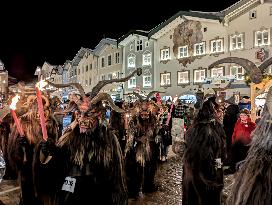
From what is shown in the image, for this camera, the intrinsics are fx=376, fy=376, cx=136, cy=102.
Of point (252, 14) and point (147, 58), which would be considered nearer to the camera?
point (252, 14)

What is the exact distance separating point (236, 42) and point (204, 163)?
91.5ft

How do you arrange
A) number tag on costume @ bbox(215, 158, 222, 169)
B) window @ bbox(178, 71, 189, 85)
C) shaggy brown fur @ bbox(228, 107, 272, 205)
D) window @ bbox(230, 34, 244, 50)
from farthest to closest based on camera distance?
window @ bbox(178, 71, 189, 85)
window @ bbox(230, 34, 244, 50)
number tag on costume @ bbox(215, 158, 222, 169)
shaggy brown fur @ bbox(228, 107, 272, 205)

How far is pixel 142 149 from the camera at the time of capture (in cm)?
873

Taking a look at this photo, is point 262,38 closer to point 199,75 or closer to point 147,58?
point 199,75

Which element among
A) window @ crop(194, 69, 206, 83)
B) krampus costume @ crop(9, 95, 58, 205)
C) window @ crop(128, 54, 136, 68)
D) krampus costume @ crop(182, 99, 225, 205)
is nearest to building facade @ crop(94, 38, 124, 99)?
window @ crop(128, 54, 136, 68)

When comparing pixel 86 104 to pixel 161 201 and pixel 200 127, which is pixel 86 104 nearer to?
pixel 200 127

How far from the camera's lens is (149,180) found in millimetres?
8922

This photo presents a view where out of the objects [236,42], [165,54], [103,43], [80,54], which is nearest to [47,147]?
[236,42]

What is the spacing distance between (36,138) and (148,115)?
9.30 ft

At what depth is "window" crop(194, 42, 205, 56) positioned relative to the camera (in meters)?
35.4

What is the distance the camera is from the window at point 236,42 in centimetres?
3164

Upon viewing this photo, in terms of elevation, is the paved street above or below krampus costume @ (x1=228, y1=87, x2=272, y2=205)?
below

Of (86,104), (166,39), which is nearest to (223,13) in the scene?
(166,39)

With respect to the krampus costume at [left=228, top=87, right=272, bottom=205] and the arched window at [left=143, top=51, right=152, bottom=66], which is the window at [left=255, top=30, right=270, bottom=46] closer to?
the arched window at [left=143, top=51, right=152, bottom=66]
